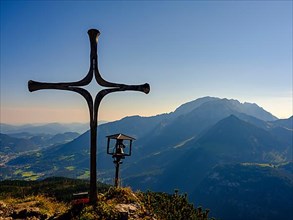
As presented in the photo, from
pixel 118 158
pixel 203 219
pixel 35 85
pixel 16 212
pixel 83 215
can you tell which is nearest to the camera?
pixel 83 215

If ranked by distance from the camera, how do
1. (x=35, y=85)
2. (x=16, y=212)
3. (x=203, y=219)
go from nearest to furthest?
(x=35, y=85) < (x=16, y=212) < (x=203, y=219)

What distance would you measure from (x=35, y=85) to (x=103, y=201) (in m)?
7.00

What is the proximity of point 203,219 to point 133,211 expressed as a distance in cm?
570

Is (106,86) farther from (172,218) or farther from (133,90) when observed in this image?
(172,218)

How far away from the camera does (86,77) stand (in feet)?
48.0

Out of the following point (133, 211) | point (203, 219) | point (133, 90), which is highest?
point (133, 90)

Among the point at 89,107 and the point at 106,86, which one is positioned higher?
the point at 106,86

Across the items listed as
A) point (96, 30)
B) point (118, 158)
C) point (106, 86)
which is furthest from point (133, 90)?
point (118, 158)

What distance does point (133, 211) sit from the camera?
1465 centimetres

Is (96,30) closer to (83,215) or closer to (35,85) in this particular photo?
(35,85)

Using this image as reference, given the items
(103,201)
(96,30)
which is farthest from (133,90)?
(103,201)

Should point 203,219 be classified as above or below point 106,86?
below

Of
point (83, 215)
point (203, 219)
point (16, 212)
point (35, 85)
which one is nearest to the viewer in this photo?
point (83, 215)

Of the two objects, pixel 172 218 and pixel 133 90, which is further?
pixel 172 218
